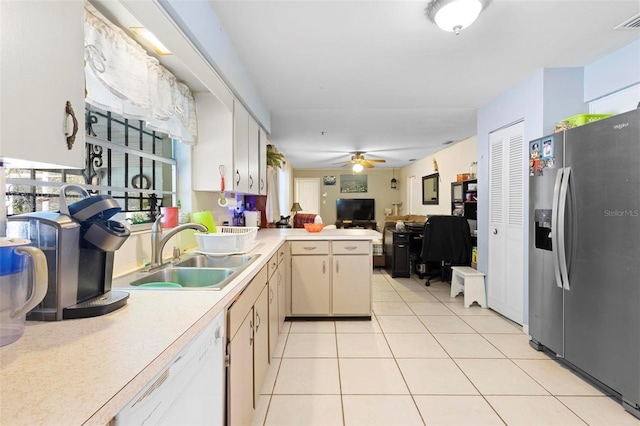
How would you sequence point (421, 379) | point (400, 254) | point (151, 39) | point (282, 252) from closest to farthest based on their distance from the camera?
point (151, 39)
point (421, 379)
point (282, 252)
point (400, 254)

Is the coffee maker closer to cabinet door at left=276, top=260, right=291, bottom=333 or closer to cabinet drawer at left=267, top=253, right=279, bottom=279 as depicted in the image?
cabinet drawer at left=267, top=253, right=279, bottom=279

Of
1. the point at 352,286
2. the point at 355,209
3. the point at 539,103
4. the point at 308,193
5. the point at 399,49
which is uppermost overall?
the point at 399,49

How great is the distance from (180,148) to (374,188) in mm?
7784

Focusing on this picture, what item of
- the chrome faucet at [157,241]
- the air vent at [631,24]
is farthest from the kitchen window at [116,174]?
the air vent at [631,24]

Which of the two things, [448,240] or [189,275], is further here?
[448,240]

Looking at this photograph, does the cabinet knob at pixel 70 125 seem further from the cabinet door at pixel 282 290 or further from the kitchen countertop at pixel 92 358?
the cabinet door at pixel 282 290

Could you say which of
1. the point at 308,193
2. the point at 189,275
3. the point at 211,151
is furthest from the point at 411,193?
the point at 189,275

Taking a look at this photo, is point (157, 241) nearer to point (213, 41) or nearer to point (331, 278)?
point (213, 41)

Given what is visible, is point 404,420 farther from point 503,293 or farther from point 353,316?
point 503,293

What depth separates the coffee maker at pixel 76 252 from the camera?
785mm

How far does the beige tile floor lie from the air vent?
2443mm

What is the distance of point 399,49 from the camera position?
2.31 metres

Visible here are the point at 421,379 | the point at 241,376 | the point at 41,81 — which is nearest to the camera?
the point at 41,81

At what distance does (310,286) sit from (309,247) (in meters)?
0.40
